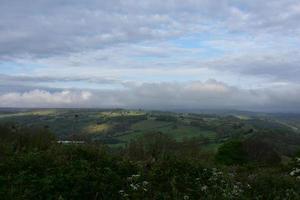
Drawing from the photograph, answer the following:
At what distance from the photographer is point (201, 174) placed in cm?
1310

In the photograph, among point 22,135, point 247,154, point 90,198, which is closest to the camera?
point 90,198

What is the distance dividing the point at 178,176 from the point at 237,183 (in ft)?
5.91

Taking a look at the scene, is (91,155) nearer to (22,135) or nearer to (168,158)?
(168,158)

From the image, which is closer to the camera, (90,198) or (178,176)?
(90,198)

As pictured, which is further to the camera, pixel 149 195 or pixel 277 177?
pixel 277 177

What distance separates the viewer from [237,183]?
12.7 m

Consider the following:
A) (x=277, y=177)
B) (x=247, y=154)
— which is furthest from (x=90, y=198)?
(x=247, y=154)

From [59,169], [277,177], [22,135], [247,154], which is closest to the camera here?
[59,169]

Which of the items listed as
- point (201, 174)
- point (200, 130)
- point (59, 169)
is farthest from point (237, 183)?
point (200, 130)

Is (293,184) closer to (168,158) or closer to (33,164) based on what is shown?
(168,158)

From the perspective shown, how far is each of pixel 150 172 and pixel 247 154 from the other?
31992 millimetres

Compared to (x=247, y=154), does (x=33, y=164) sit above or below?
above

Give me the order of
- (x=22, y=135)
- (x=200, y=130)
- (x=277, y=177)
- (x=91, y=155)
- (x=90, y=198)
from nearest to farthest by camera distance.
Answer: (x=90, y=198) → (x=277, y=177) → (x=91, y=155) → (x=22, y=135) → (x=200, y=130)

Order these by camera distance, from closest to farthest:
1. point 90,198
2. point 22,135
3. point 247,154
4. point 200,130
→ point 90,198 → point 22,135 → point 247,154 → point 200,130
